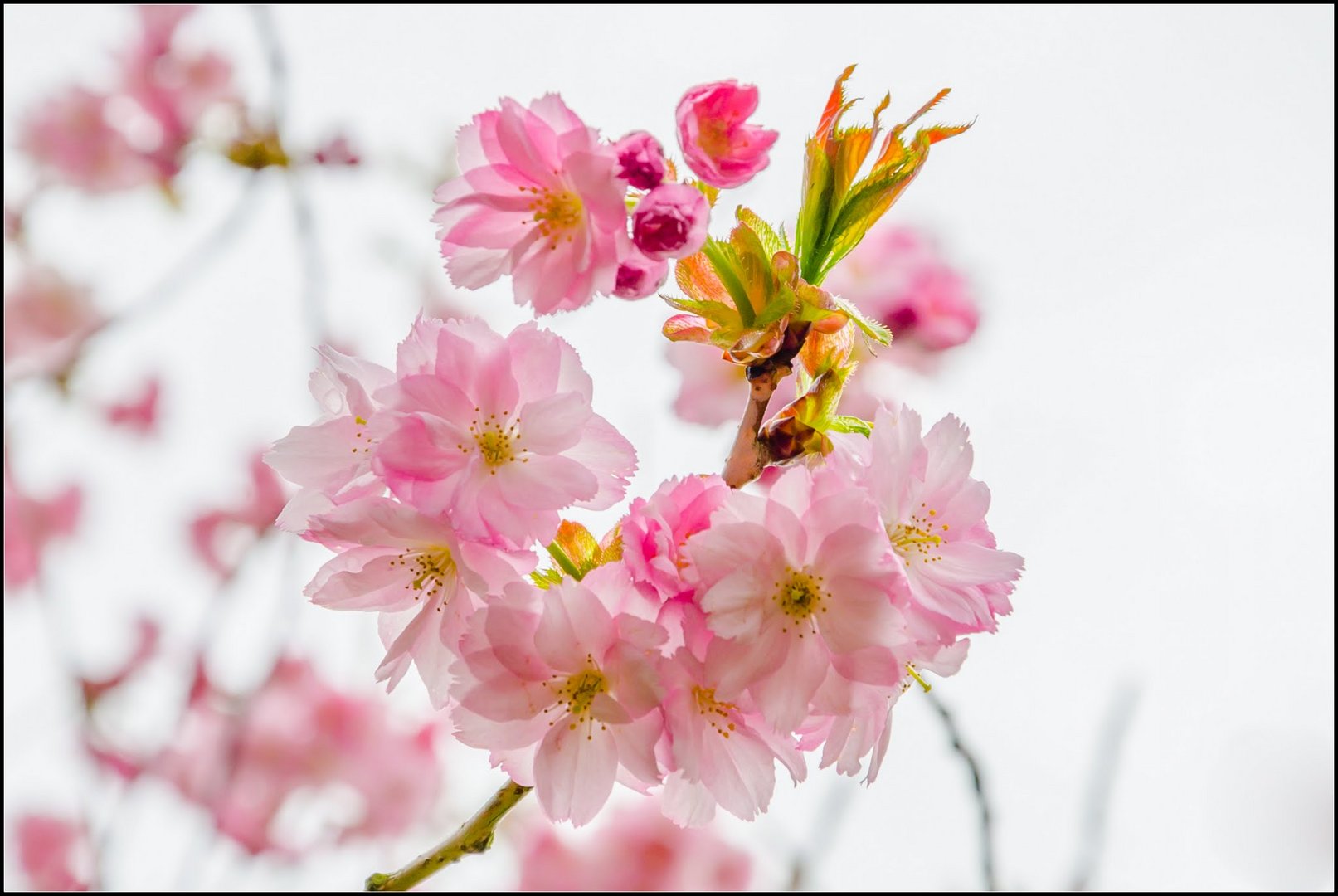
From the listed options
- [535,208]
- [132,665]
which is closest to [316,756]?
[132,665]

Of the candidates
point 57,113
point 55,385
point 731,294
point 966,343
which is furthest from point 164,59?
point 731,294

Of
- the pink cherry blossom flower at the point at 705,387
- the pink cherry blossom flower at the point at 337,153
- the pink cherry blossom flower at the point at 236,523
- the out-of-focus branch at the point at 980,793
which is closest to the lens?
the out-of-focus branch at the point at 980,793

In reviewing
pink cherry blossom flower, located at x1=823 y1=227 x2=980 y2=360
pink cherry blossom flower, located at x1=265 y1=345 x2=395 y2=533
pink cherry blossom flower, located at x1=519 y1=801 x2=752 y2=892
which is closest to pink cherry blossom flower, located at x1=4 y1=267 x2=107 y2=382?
pink cherry blossom flower, located at x1=519 y1=801 x2=752 y2=892

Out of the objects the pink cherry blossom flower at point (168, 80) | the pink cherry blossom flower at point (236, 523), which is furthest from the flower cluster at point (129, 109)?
the pink cherry blossom flower at point (236, 523)

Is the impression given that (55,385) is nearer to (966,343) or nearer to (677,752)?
(966,343)

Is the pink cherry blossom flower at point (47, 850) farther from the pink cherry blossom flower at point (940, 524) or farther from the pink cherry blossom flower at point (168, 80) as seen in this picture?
the pink cherry blossom flower at point (940, 524)

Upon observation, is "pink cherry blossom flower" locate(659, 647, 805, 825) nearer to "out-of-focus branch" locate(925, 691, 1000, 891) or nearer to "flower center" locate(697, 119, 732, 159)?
"out-of-focus branch" locate(925, 691, 1000, 891)
